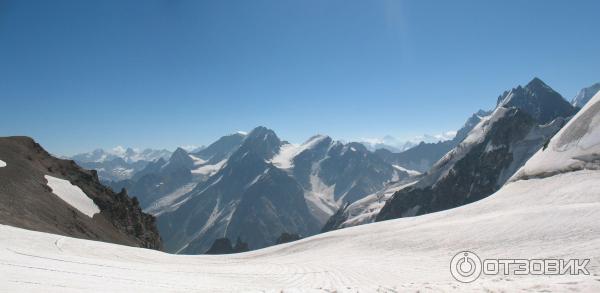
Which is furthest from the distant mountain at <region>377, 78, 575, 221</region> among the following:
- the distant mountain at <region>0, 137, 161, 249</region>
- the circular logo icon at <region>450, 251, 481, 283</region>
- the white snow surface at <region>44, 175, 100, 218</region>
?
the white snow surface at <region>44, 175, 100, 218</region>

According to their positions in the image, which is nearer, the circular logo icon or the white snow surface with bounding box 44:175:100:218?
the circular logo icon

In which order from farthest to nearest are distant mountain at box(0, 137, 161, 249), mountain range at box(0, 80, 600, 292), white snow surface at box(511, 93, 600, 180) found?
distant mountain at box(0, 137, 161, 249) → white snow surface at box(511, 93, 600, 180) → mountain range at box(0, 80, 600, 292)

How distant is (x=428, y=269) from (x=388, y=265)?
115 inches

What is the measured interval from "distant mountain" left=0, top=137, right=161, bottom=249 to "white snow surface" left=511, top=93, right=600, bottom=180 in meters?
50.0

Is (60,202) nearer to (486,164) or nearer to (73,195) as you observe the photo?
(73,195)

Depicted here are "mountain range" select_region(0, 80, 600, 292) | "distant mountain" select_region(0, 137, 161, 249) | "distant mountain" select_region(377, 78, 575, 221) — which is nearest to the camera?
"mountain range" select_region(0, 80, 600, 292)

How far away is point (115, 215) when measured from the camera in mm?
66375

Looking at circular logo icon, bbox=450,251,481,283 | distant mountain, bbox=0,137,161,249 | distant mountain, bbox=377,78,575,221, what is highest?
distant mountain, bbox=377,78,575,221

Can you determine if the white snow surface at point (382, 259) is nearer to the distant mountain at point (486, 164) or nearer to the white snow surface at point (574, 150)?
the white snow surface at point (574, 150)

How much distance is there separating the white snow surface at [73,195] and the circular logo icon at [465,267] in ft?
179

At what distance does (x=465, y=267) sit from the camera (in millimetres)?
19766

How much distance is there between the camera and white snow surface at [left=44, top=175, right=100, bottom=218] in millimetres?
55737

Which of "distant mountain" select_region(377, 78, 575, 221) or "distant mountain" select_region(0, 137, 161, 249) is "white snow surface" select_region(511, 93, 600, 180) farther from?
"distant mountain" select_region(377, 78, 575, 221)

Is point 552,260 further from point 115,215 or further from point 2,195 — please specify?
point 115,215
